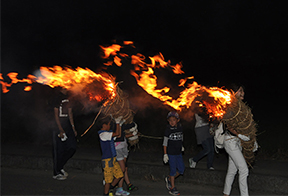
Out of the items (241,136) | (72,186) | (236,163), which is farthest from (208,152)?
(72,186)

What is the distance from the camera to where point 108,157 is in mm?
5234

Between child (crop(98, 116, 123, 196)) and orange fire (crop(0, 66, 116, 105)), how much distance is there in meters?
0.48

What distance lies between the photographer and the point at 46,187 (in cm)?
611

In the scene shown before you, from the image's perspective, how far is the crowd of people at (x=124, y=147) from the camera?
493cm

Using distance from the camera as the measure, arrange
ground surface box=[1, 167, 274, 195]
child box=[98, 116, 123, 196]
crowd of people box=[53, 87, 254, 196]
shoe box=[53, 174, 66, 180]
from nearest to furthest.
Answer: crowd of people box=[53, 87, 254, 196]
child box=[98, 116, 123, 196]
ground surface box=[1, 167, 274, 195]
shoe box=[53, 174, 66, 180]

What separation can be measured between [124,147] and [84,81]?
1472mm

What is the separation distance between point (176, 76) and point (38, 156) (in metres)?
6.64

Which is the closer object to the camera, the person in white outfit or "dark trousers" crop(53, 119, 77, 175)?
the person in white outfit

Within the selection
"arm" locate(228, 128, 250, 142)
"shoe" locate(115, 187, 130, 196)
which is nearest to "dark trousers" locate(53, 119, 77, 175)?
"shoe" locate(115, 187, 130, 196)

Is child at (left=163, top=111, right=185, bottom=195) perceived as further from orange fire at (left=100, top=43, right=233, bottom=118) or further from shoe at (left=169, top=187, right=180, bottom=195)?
orange fire at (left=100, top=43, right=233, bottom=118)

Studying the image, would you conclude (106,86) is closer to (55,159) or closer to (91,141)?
(55,159)

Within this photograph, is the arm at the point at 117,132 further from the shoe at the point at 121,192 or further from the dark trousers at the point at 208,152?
the dark trousers at the point at 208,152

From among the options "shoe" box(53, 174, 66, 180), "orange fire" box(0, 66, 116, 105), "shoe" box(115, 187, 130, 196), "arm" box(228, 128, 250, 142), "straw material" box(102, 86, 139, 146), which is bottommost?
"shoe" box(115, 187, 130, 196)

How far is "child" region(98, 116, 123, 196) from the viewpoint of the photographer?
17.1 feet
